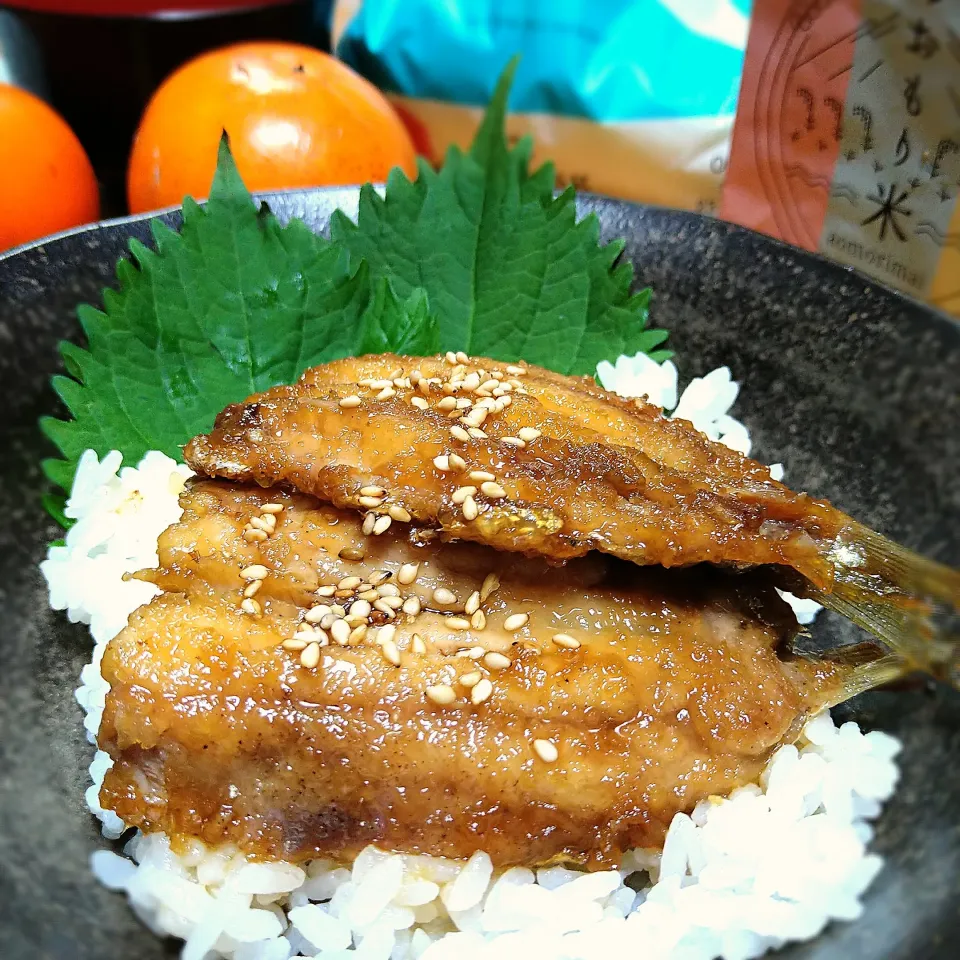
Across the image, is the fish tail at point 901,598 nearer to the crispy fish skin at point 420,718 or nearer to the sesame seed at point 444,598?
the crispy fish skin at point 420,718

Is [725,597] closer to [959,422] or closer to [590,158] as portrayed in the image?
[959,422]

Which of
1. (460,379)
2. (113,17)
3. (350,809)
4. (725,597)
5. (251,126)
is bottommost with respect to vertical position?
(350,809)

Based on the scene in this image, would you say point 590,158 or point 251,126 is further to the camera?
point 590,158

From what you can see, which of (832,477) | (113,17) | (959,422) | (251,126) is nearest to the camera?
(959,422)

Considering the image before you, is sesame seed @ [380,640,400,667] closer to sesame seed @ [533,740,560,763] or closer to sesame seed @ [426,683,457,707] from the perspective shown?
sesame seed @ [426,683,457,707]

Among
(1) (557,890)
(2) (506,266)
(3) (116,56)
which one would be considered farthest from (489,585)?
(3) (116,56)

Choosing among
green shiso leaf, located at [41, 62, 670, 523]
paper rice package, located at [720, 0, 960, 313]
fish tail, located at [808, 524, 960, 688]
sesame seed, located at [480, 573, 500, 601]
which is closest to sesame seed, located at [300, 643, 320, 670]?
sesame seed, located at [480, 573, 500, 601]

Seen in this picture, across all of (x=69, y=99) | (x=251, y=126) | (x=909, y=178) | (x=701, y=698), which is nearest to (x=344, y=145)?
(x=251, y=126)
